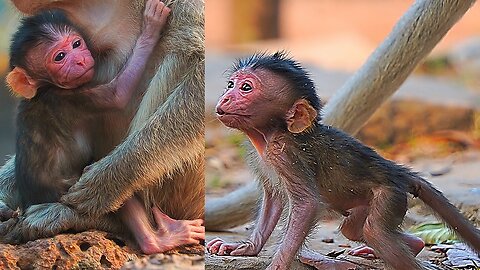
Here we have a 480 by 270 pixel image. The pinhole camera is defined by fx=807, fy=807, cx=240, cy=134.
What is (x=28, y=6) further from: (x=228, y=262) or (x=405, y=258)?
(x=405, y=258)

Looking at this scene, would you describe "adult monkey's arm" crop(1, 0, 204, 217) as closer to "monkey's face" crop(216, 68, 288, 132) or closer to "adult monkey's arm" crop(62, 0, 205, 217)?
"adult monkey's arm" crop(62, 0, 205, 217)

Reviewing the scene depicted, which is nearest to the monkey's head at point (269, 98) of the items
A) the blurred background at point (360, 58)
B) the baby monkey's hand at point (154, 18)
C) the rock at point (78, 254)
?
the baby monkey's hand at point (154, 18)

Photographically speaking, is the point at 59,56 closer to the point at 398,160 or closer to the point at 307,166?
the point at 307,166

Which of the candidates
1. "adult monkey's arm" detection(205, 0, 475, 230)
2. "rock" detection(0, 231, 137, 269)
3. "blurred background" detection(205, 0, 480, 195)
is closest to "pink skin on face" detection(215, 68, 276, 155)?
"rock" detection(0, 231, 137, 269)

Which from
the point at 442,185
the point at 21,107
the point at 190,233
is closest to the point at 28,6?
the point at 21,107

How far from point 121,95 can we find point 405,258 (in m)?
1.03

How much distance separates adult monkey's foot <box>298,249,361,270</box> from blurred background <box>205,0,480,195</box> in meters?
1.94

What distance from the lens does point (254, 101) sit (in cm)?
251

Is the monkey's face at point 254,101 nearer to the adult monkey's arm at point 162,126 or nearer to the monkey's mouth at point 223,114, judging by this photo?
the monkey's mouth at point 223,114

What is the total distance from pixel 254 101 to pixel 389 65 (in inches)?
42.2

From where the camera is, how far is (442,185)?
342cm

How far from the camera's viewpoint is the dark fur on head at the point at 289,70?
2.47 meters

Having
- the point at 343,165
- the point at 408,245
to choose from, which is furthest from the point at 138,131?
the point at 408,245

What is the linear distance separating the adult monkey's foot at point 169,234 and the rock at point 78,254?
0.11ft
